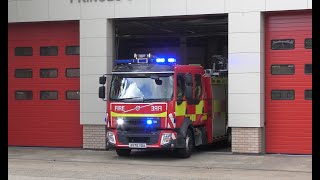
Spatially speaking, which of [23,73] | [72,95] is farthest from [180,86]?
[23,73]

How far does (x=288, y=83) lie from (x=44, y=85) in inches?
311

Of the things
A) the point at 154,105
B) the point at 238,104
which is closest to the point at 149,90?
the point at 154,105

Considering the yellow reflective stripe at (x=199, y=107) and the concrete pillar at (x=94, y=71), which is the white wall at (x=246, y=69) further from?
the concrete pillar at (x=94, y=71)

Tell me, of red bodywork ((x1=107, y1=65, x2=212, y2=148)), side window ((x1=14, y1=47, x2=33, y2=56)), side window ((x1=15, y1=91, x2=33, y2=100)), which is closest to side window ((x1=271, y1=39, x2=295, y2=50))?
red bodywork ((x1=107, y1=65, x2=212, y2=148))

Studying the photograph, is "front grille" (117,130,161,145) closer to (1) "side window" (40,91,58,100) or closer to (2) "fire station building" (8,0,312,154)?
(2) "fire station building" (8,0,312,154)

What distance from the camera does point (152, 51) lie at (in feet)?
67.1

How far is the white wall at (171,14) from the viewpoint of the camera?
601 inches

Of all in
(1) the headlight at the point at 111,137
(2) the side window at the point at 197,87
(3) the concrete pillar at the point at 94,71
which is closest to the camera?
(1) the headlight at the point at 111,137

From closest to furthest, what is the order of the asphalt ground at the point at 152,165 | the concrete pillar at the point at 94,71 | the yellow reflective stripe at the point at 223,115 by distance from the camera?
the asphalt ground at the point at 152,165, the concrete pillar at the point at 94,71, the yellow reflective stripe at the point at 223,115

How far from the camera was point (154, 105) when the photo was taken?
1386 cm

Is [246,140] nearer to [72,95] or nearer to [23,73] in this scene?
[72,95]

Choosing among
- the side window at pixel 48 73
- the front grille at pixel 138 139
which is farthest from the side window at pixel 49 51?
the front grille at pixel 138 139

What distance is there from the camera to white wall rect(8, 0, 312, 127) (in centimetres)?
1527

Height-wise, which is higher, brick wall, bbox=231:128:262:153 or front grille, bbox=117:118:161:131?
front grille, bbox=117:118:161:131
